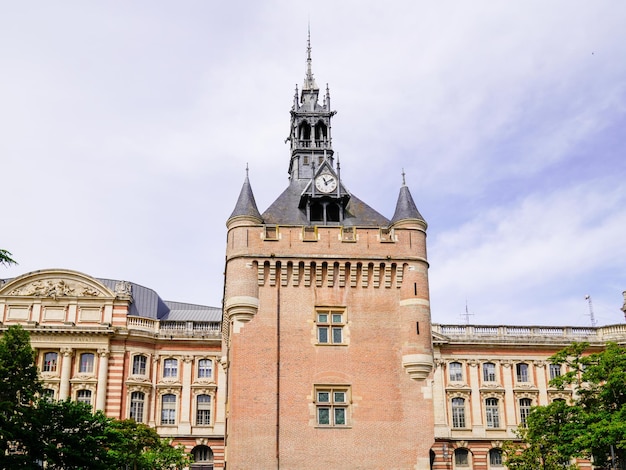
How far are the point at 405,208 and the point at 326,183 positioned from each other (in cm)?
459

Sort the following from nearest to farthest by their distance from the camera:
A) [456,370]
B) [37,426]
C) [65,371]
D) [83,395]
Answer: [37,426] < [65,371] < [83,395] < [456,370]

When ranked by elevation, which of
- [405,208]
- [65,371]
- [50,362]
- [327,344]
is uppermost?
[405,208]

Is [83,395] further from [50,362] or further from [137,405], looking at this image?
[137,405]

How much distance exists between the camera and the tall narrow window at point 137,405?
6028 centimetres

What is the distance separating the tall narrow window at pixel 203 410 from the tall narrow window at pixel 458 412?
19.1m

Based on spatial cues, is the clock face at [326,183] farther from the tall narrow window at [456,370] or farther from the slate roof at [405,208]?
the tall narrow window at [456,370]

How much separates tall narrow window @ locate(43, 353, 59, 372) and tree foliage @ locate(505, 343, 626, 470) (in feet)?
112

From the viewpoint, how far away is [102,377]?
196ft

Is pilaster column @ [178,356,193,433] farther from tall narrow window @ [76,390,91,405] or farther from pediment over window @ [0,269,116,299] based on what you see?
pediment over window @ [0,269,116,299]

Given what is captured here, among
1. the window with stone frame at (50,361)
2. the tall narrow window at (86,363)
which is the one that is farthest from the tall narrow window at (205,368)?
the window with stone frame at (50,361)

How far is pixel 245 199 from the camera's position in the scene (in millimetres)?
40406

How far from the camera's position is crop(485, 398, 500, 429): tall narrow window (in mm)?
63662

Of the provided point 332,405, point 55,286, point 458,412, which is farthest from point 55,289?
point 332,405

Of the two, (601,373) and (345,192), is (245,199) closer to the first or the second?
(345,192)
